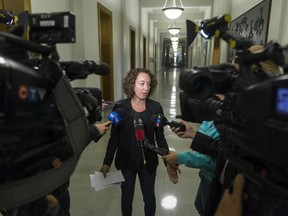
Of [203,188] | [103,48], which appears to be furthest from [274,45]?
[103,48]

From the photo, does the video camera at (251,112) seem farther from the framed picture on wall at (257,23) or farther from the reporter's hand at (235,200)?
the framed picture on wall at (257,23)

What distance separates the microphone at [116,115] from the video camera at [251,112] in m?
0.92

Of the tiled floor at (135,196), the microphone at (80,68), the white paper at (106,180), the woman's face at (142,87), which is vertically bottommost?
the tiled floor at (135,196)

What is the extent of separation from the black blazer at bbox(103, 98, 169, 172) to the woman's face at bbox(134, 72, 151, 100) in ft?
0.25

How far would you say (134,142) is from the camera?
1734 millimetres

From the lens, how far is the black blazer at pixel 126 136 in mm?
1726

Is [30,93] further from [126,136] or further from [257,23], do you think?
[257,23]

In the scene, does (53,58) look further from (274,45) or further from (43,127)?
(274,45)

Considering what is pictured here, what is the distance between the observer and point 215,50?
8.02 m

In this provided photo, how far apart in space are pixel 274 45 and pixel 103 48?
560 centimetres

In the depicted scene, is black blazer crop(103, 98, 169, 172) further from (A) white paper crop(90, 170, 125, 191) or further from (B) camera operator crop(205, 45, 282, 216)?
(B) camera operator crop(205, 45, 282, 216)

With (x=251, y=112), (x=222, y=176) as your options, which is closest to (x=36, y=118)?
(x=251, y=112)

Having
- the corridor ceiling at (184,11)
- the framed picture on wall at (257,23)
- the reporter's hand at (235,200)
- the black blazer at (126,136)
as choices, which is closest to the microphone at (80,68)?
the reporter's hand at (235,200)

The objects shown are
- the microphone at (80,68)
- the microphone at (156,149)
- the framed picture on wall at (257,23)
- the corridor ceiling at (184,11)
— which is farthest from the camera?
the corridor ceiling at (184,11)
